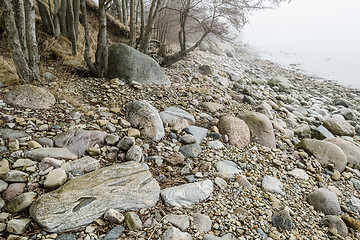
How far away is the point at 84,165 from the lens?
245 cm

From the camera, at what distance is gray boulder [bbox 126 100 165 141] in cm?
337

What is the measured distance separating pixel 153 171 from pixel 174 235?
3.26 feet

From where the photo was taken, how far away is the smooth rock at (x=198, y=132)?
365 centimetres

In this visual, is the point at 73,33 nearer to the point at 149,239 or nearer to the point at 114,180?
the point at 114,180

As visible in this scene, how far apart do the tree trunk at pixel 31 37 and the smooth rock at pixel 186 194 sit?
3421 mm

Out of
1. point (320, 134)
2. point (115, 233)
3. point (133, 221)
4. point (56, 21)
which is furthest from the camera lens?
point (56, 21)

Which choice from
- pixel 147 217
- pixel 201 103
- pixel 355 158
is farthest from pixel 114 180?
pixel 355 158

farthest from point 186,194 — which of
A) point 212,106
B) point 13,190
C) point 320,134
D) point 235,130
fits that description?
point 320,134

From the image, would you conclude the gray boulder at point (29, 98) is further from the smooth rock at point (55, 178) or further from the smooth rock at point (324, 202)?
the smooth rock at point (324, 202)

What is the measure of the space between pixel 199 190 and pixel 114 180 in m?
1.03

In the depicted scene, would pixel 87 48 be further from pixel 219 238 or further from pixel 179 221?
pixel 219 238

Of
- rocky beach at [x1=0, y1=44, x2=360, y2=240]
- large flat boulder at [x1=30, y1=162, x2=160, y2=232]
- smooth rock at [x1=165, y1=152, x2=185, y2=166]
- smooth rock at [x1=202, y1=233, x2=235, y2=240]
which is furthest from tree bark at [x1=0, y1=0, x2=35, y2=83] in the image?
smooth rock at [x1=202, y1=233, x2=235, y2=240]

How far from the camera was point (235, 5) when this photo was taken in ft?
20.5

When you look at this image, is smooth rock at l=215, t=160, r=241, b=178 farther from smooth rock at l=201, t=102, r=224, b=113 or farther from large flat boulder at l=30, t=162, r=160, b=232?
smooth rock at l=201, t=102, r=224, b=113
